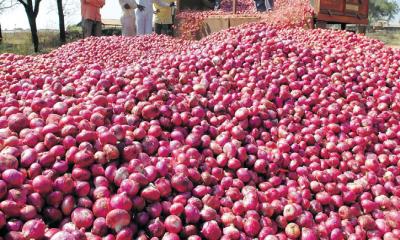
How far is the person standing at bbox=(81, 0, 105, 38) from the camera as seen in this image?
8586mm

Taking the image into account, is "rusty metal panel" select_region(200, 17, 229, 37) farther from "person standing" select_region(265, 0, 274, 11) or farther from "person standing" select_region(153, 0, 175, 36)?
"person standing" select_region(265, 0, 274, 11)

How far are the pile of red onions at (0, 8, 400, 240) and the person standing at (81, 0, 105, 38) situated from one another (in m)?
5.53

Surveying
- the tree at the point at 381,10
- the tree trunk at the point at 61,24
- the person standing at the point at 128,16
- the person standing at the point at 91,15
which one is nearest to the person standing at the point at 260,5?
the person standing at the point at 128,16

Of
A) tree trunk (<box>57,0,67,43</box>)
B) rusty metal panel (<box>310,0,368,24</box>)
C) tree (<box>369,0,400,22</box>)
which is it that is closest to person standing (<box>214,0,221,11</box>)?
rusty metal panel (<box>310,0,368,24</box>)

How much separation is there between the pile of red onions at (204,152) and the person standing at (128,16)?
579cm

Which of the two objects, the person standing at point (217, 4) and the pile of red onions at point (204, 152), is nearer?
the pile of red onions at point (204, 152)

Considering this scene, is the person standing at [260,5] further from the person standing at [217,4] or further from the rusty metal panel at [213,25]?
the rusty metal panel at [213,25]

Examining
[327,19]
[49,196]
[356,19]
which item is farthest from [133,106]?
[356,19]

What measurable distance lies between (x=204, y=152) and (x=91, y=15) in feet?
24.3

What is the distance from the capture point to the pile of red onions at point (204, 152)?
5.51 ft

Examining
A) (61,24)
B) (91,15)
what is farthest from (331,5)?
(61,24)

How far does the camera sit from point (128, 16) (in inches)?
358

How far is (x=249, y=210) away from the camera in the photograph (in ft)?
6.25

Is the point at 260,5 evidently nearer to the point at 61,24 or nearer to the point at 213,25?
the point at 213,25
